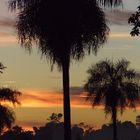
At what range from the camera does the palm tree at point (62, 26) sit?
2673 centimetres

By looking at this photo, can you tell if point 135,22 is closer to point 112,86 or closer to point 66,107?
point 66,107

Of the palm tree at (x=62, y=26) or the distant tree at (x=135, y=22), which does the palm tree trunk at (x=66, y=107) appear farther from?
the distant tree at (x=135, y=22)

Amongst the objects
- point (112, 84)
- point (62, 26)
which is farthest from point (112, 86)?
point (62, 26)

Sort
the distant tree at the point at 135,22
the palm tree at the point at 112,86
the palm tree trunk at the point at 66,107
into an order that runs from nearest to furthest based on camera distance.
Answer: the distant tree at the point at 135,22
the palm tree trunk at the point at 66,107
the palm tree at the point at 112,86

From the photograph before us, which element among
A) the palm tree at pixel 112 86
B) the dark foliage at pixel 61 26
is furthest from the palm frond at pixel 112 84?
the dark foliage at pixel 61 26

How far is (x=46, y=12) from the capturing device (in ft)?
88.5

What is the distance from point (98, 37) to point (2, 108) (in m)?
28.8

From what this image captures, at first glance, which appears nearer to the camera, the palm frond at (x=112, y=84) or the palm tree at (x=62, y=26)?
the palm tree at (x=62, y=26)

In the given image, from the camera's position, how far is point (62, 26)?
88.1 ft

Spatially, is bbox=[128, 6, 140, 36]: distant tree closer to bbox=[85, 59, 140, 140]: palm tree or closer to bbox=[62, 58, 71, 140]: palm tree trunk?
bbox=[62, 58, 71, 140]: palm tree trunk

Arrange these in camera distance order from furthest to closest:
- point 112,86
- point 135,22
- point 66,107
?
point 112,86 → point 66,107 → point 135,22

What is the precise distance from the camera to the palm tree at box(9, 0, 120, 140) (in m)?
26.7

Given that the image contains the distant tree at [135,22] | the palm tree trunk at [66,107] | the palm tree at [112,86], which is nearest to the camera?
the distant tree at [135,22]

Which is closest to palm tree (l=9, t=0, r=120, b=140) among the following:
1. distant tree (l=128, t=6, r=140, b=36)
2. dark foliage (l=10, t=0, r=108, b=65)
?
dark foliage (l=10, t=0, r=108, b=65)
